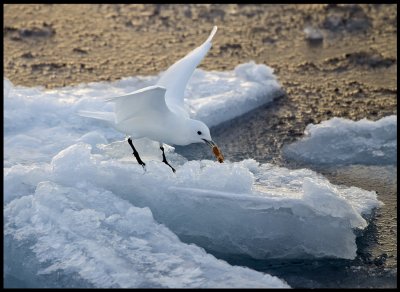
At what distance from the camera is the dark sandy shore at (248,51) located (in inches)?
303

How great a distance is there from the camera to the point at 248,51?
927 centimetres

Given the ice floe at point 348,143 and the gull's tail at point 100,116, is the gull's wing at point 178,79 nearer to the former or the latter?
the gull's tail at point 100,116

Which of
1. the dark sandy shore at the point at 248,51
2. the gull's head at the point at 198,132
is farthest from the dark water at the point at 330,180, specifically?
the gull's head at the point at 198,132

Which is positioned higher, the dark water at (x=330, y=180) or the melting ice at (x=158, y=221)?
the melting ice at (x=158, y=221)

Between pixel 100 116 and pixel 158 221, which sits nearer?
pixel 158 221

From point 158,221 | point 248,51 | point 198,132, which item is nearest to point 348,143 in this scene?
point 198,132

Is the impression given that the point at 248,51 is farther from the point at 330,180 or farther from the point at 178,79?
the point at 330,180

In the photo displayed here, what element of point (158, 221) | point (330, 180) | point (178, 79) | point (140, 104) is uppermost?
point (140, 104)

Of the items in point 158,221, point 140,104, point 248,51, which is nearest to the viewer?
point 158,221

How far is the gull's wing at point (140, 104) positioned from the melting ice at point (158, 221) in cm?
37

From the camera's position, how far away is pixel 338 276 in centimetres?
534

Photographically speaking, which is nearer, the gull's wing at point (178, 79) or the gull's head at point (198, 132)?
the gull's head at point (198, 132)

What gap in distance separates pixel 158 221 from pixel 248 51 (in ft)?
13.2

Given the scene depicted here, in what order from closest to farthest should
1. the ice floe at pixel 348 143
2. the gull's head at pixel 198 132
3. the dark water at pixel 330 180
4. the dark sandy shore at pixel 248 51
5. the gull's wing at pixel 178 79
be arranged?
the dark water at pixel 330 180 < the gull's head at pixel 198 132 < the gull's wing at pixel 178 79 < the ice floe at pixel 348 143 < the dark sandy shore at pixel 248 51
